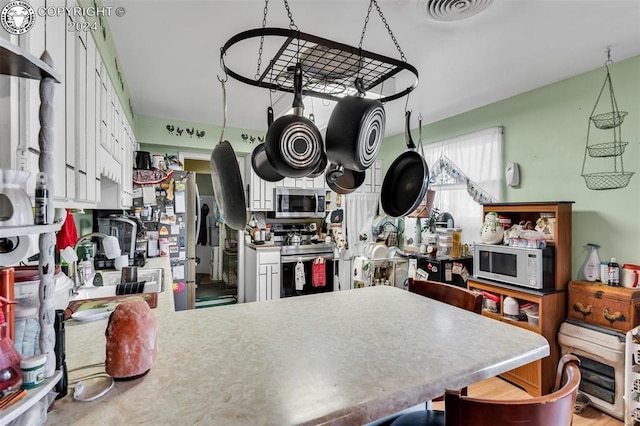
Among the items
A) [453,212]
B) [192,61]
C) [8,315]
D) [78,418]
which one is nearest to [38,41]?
[8,315]

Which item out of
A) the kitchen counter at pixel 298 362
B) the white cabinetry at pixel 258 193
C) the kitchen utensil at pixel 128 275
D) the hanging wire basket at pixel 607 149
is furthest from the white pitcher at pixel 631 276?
the white cabinetry at pixel 258 193

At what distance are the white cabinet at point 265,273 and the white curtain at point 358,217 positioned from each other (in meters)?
1.19

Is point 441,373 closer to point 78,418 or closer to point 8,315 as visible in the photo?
point 78,418

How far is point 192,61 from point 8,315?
2256 mm

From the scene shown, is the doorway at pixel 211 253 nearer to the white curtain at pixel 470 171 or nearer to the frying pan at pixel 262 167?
the white curtain at pixel 470 171

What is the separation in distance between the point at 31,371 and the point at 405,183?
145 centimetres

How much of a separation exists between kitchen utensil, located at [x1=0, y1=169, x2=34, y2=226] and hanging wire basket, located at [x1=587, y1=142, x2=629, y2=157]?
3222 mm

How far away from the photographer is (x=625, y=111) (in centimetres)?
234

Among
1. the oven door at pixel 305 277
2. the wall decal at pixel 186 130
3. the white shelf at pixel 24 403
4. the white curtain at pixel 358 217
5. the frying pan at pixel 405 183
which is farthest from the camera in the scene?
the white curtain at pixel 358 217

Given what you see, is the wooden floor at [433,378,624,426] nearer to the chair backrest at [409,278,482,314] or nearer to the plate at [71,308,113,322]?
the chair backrest at [409,278,482,314]

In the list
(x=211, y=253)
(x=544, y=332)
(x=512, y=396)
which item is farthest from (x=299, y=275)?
(x=211, y=253)

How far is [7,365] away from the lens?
0.55 metres

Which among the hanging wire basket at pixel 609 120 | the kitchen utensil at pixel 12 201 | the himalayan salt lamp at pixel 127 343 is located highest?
the hanging wire basket at pixel 609 120

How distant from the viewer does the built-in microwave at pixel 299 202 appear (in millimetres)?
4383
